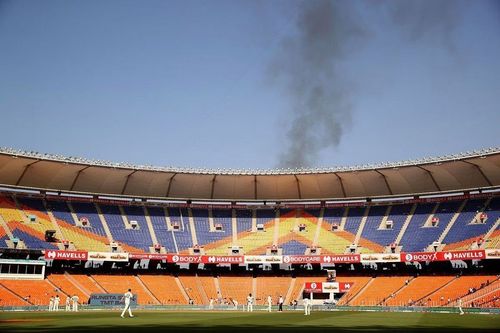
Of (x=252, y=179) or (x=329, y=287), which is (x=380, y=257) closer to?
(x=329, y=287)

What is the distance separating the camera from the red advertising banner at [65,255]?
6900cm

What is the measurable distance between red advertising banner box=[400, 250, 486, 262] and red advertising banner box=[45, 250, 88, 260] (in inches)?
1732

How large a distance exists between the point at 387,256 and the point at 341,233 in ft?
33.0

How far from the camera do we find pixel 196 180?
275 ft

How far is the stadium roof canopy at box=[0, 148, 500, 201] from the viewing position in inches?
2918

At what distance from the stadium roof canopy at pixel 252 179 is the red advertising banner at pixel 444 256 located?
12.7 m

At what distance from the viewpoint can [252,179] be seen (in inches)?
3300

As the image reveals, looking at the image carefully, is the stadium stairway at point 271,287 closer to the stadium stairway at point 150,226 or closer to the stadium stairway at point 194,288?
the stadium stairway at point 194,288

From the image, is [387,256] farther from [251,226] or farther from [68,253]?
[68,253]

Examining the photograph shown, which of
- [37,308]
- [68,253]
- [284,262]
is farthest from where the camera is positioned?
[284,262]

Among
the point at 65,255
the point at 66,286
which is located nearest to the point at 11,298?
the point at 66,286

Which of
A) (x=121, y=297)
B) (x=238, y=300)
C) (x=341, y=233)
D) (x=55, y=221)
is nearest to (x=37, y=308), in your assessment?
(x=121, y=297)

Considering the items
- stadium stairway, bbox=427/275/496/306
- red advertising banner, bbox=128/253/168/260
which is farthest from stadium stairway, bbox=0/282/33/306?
stadium stairway, bbox=427/275/496/306

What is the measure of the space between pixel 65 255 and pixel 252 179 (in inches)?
1202
